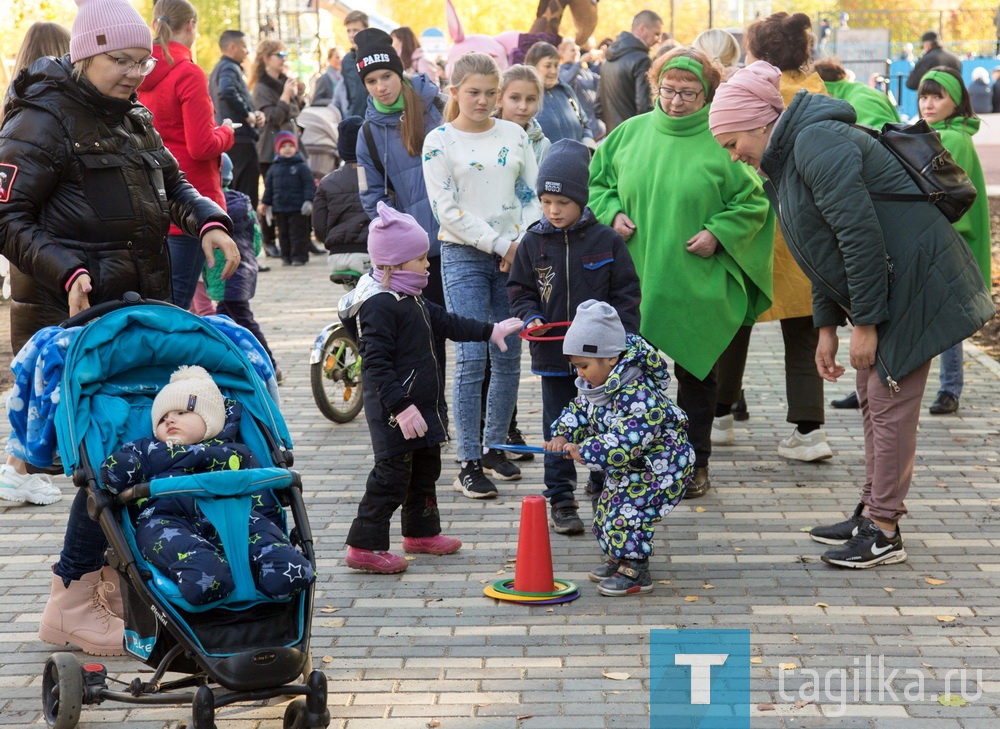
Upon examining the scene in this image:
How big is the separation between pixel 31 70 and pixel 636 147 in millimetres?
3065

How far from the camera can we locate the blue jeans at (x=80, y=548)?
4.94 metres

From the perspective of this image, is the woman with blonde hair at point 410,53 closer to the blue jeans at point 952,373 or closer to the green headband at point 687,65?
the blue jeans at point 952,373

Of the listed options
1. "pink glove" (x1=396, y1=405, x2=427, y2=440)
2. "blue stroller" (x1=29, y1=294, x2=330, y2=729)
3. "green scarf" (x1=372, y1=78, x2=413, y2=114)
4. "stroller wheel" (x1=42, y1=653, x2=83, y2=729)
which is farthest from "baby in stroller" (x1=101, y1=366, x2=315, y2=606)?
"green scarf" (x1=372, y1=78, x2=413, y2=114)

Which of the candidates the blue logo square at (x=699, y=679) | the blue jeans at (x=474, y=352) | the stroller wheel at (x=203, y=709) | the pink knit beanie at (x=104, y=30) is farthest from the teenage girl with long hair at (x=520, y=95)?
the stroller wheel at (x=203, y=709)

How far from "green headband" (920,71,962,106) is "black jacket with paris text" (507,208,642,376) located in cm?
307

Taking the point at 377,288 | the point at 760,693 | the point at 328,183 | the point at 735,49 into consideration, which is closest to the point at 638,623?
the point at 760,693

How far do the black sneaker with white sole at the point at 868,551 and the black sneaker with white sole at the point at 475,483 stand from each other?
190cm

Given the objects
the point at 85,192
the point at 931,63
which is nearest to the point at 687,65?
the point at 85,192

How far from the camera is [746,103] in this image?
5.53 metres

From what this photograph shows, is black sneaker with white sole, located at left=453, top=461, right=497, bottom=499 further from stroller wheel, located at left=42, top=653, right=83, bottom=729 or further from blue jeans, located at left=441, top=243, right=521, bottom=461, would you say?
stroller wheel, located at left=42, top=653, right=83, bottom=729

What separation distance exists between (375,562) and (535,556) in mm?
804

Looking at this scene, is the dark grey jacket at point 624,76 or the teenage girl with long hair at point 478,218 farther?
the dark grey jacket at point 624,76

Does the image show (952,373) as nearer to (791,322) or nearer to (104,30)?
(791,322)

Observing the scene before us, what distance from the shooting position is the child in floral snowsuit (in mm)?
5438
